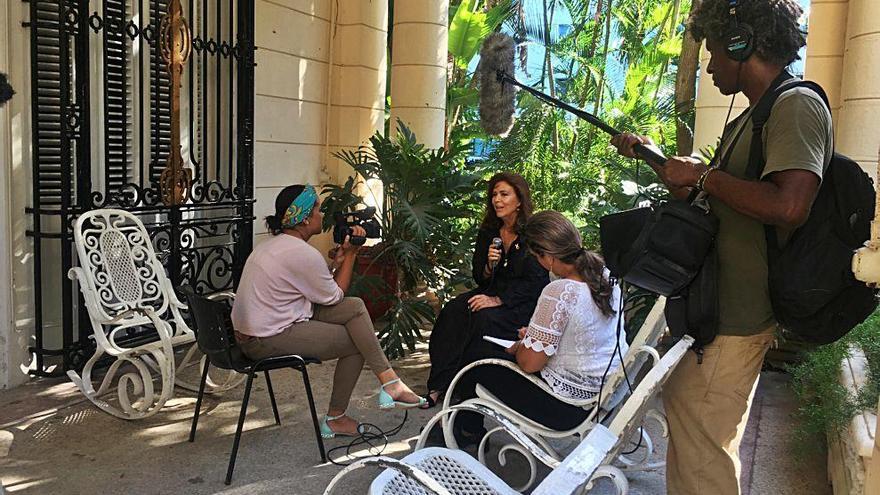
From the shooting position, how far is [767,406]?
502cm

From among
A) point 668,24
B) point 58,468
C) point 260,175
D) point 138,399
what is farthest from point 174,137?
point 668,24

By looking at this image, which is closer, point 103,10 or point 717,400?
point 717,400

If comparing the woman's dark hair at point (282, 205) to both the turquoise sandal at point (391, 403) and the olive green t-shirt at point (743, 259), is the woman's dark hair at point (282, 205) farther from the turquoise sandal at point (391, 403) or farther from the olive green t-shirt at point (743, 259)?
the olive green t-shirt at point (743, 259)

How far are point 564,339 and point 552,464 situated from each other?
894 mm

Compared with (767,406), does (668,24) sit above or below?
above

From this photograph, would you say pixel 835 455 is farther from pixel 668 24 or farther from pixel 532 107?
pixel 668 24

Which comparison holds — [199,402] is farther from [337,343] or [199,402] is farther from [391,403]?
[391,403]

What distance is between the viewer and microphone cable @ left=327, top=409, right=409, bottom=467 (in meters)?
4.00

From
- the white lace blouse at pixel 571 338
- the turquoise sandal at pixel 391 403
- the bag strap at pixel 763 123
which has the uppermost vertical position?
the bag strap at pixel 763 123

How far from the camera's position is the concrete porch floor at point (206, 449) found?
3578 millimetres

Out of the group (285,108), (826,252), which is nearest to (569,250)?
(826,252)

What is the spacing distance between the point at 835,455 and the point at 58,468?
11.9 ft

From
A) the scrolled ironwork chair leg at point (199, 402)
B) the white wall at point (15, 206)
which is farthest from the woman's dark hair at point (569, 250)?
the white wall at point (15, 206)

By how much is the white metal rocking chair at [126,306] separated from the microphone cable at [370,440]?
982mm
